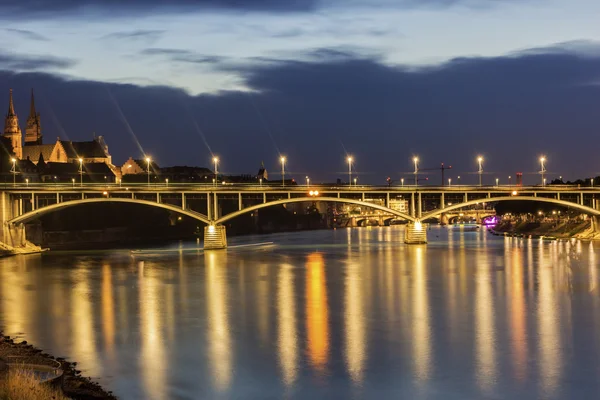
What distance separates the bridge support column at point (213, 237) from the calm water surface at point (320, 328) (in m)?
22.3

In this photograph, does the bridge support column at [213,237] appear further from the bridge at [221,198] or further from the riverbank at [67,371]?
the riverbank at [67,371]

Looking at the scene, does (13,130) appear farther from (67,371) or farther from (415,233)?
(67,371)

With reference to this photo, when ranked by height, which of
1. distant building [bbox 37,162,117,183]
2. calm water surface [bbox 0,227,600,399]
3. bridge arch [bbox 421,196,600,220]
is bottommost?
calm water surface [bbox 0,227,600,399]

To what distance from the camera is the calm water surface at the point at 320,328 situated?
1141 inches

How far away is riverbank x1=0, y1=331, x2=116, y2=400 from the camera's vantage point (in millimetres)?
26297

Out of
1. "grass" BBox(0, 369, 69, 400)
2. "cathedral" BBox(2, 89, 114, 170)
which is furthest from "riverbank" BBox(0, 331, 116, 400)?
"cathedral" BBox(2, 89, 114, 170)

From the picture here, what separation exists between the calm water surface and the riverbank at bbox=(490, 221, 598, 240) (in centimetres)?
5209

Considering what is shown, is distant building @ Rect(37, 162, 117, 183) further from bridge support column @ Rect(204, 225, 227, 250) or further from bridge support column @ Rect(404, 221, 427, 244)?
bridge support column @ Rect(404, 221, 427, 244)

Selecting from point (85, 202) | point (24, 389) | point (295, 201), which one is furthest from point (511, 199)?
point (24, 389)

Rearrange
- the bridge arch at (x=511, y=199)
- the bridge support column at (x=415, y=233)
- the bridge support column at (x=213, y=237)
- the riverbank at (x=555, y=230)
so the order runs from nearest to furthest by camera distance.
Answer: the bridge support column at (x=213, y=237) < the bridge arch at (x=511, y=199) < the bridge support column at (x=415, y=233) < the riverbank at (x=555, y=230)

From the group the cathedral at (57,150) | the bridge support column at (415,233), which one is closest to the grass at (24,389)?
the bridge support column at (415,233)

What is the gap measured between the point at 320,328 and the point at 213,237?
59319 mm

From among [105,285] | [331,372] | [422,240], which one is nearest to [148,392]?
[331,372]

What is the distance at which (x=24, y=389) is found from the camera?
75.2 feet
